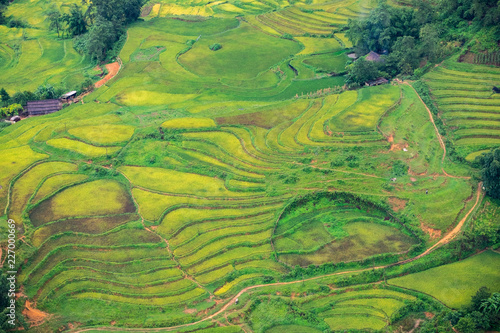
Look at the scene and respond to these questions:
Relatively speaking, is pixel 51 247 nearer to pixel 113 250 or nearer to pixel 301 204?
pixel 113 250

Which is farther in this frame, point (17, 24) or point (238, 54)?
point (17, 24)

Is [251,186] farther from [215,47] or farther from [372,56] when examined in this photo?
[215,47]

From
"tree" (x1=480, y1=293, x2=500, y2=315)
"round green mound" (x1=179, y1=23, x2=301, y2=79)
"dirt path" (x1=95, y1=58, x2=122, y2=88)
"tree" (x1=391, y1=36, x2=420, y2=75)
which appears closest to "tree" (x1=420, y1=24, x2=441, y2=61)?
"tree" (x1=391, y1=36, x2=420, y2=75)

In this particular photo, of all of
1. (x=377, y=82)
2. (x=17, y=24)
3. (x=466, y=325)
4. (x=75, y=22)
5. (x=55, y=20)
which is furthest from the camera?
(x=17, y=24)

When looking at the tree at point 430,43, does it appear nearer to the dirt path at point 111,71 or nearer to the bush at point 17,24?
the dirt path at point 111,71

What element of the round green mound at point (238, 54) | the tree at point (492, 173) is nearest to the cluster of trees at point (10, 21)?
the round green mound at point (238, 54)

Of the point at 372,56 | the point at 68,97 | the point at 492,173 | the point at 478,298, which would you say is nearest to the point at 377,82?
the point at 372,56
